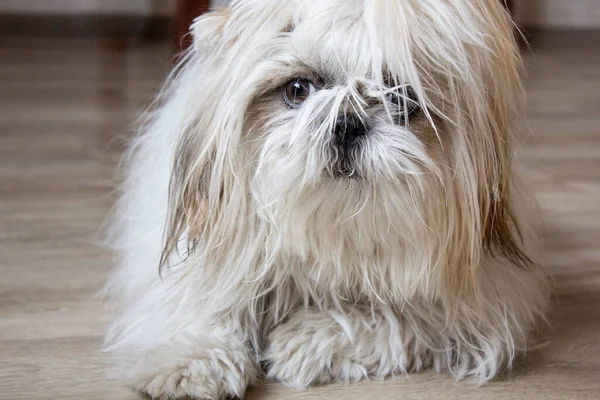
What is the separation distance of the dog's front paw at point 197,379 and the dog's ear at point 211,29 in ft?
1.45

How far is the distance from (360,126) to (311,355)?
362mm

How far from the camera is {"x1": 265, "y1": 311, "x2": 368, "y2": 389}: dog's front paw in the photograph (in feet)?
4.76

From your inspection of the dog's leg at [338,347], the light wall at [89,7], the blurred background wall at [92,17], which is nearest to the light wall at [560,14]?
the blurred background wall at [92,17]

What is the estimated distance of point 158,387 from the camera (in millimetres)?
1370

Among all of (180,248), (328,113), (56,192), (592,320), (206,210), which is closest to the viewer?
(328,113)

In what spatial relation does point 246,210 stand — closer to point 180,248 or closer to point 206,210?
point 206,210

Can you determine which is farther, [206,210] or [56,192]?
[56,192]

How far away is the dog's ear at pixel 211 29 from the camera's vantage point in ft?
4.65

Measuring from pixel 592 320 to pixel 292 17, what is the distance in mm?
828

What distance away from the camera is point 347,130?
130 centimetres

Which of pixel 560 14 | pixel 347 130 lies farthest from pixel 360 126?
pixel 560 14

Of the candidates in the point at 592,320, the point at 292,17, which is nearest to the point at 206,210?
the point at 292,17

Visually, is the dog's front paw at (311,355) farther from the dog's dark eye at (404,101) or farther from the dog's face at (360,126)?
the dog's dark eye at (404,101)

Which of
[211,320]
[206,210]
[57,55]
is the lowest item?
[57,55]
